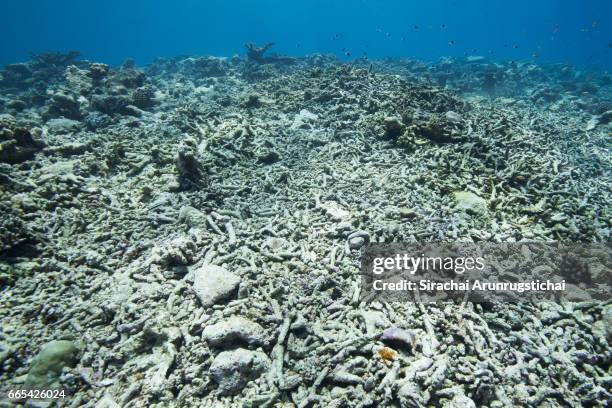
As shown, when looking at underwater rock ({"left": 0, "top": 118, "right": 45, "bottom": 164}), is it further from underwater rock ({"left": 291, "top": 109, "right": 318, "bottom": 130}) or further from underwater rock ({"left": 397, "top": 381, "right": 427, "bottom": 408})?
underwater rock ({"left": 397, "top": 381, "right": 427, "bottom": 408})

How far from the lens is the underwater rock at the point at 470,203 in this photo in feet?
26.6

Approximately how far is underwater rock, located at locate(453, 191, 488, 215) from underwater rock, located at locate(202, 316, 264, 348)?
587 centimetres

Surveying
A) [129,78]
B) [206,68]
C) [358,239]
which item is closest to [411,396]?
[358,239]

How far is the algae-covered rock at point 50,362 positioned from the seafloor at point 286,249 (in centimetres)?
3

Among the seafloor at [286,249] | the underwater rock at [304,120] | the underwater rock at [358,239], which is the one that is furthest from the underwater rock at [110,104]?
the underwater rock at [358,239]

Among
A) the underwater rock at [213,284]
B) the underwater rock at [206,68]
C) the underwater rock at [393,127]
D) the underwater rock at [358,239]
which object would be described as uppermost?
the underwater rock at [206,68]

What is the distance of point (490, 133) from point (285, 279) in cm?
988

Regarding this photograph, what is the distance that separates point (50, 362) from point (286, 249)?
456 cm

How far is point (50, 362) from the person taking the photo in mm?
5340

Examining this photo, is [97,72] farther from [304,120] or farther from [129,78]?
[304,120]

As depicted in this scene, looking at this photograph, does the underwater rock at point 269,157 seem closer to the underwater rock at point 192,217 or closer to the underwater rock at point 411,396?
the underwater rock at point 192,217

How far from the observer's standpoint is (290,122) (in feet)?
47.2

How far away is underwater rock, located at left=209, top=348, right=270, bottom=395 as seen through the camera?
4824mm

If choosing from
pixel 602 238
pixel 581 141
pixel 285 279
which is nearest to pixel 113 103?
pixel 285 279
